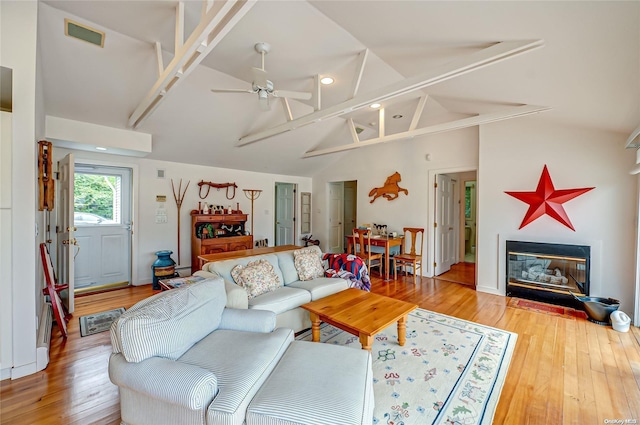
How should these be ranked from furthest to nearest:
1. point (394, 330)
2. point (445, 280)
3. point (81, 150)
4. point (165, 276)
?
point (445, 280)
point (165, 276)
point (81, 150)
point (394, 330)

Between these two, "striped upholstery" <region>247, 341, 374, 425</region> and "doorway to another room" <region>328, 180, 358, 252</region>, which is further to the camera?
"doorway to another room" <region>328, 180, 358, 252</region>

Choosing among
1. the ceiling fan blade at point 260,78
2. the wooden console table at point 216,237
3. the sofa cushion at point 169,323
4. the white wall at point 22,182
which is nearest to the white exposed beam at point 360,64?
the ceiling fan blade at point 260,78

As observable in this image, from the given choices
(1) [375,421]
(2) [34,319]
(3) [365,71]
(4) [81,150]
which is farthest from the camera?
(4) [81,150]

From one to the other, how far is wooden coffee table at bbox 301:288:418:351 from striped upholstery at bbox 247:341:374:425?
50cm

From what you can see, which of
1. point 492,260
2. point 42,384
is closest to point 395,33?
point 492,260

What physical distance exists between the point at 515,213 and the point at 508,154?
36.3 inches

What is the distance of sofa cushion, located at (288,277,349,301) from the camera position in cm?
299

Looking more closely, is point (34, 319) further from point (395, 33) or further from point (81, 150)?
point (395, 33)

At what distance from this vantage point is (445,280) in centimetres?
498

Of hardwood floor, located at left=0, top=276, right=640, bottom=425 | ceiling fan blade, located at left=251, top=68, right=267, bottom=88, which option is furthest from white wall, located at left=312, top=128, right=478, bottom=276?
ceiling fan blade, located at left=251, top=68, right=267, bottom=88

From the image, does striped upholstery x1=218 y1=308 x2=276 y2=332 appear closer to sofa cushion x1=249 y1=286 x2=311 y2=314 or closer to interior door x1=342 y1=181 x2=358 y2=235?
sofa cushion x1=249 y1=286 x2=311 y2=314

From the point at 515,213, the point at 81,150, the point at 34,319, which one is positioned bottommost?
the point at 34,319

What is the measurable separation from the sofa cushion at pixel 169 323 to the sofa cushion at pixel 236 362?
3.7 inches

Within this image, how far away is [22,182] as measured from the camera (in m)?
2.13
